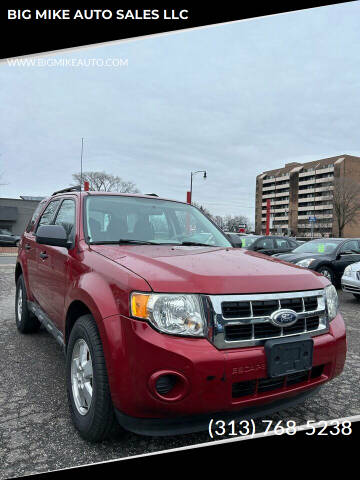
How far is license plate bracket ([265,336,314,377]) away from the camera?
2.14m

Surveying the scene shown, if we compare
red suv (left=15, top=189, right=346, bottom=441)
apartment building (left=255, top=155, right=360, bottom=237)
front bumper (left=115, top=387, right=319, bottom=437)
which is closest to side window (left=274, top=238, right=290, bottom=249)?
red suv (left=15, top=189, right=346, bottom=441)

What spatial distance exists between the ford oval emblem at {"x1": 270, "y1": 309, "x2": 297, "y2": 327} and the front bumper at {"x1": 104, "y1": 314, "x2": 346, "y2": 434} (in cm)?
19

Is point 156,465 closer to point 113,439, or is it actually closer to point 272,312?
point 113,439

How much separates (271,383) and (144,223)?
1872 mm

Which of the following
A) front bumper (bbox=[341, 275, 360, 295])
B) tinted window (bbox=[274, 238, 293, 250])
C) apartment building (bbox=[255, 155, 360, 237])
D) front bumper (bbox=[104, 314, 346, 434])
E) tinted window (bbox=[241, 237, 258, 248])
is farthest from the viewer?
apartment building (bbox=[255, 155, 360, 237])

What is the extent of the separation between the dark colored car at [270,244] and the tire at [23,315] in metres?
9.52

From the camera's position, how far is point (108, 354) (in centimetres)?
217

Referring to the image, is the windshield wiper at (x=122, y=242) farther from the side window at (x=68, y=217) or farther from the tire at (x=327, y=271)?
the tire at (x=327, y=271)

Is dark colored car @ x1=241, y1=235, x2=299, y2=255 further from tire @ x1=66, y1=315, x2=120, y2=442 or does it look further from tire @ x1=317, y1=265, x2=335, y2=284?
tire @ x1=66, y1=315, x2=120, y2=442

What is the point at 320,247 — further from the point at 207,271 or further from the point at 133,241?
the point at 207,271

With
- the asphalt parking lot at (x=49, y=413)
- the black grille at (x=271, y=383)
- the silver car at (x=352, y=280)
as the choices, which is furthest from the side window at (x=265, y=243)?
the black grille at (x=271, y=383)

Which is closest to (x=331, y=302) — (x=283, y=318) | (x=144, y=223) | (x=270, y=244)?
(x=283, y=318)

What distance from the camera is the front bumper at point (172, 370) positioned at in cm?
199

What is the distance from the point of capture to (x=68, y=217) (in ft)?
12.0
